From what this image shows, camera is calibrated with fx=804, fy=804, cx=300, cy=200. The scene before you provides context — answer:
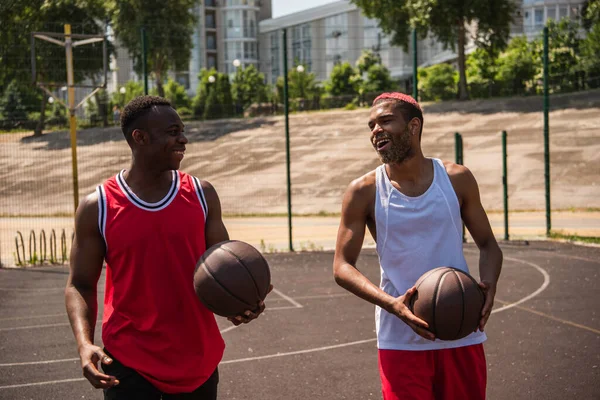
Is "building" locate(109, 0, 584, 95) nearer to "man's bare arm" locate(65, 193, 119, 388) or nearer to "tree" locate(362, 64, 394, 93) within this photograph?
"tree" locate(362, 64, 394, 93)

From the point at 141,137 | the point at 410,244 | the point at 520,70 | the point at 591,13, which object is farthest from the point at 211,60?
the point at 410,244

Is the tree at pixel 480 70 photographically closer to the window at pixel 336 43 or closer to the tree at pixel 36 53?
the tree at pixel 36 53

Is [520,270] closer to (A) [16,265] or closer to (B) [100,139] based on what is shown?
(A) [16,265]

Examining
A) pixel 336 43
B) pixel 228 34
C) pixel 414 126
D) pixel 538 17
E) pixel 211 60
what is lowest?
pixel 414 126

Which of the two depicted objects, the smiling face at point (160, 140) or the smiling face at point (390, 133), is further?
the smiling face at point (390, 133)

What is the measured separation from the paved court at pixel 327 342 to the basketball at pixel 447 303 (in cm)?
260

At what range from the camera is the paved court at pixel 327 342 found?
244 inches

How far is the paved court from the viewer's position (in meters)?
6.20

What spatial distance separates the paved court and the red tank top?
2.70 metres

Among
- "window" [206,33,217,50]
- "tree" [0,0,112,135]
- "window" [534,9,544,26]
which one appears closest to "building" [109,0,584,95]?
"window" [206,33,217,50]

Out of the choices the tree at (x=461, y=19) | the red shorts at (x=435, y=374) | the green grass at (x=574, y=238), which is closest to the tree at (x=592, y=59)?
the tree at (x=461, y=19)

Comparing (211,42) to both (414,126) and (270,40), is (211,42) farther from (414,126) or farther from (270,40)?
(414,126)

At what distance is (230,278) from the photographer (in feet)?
11.5

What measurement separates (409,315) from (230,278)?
2.59 feet
